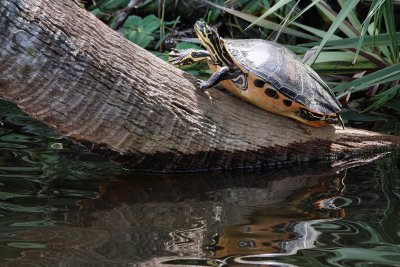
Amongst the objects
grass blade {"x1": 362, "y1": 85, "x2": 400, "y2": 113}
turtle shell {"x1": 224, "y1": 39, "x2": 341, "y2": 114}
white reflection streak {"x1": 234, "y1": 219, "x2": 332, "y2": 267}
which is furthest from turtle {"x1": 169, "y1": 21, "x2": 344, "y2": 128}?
white reflection streak {"x1": 234, "y1": 219, "x2": 332, "y2": 267}

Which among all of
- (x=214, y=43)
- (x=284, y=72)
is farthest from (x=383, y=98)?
(x=214, y=43)

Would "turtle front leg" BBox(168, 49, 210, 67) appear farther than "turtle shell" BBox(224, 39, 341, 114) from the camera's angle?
Yes

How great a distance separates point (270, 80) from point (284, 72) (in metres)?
0.09

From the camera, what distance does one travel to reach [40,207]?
8.07 ft

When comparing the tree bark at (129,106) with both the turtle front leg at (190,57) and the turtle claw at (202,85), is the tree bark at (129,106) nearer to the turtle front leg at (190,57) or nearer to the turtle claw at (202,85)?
the turtle claw at (202,85)

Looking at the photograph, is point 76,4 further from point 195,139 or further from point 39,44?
point 195,139

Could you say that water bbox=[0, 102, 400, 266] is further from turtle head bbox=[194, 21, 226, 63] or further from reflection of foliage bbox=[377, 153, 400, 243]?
turtle head bbox=[194, 21, 226, 63]

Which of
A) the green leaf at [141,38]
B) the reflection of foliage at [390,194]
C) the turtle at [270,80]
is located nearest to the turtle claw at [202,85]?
the turtle at [270,80]

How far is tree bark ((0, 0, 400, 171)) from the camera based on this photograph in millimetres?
2561

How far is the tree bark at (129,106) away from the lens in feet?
8.40

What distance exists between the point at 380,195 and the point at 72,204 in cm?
119

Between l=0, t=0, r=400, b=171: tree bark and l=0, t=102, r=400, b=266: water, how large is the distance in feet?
0.36

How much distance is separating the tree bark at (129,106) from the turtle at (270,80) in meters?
0.06

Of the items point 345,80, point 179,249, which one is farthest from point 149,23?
point 179,249
